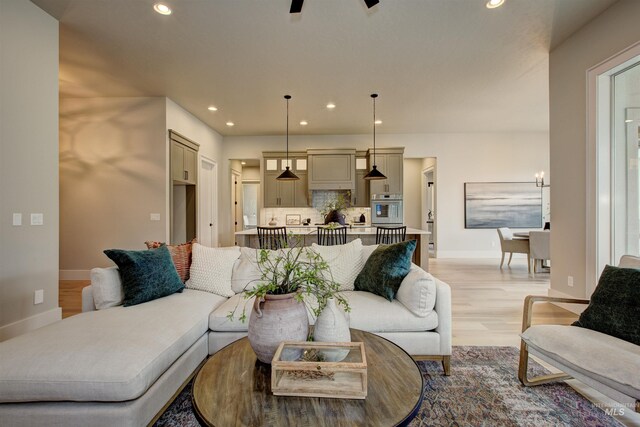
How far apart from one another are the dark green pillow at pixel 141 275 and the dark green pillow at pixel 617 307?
2826 millimetres

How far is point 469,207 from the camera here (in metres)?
7.12

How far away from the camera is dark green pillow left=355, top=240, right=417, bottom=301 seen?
2211 millimetres

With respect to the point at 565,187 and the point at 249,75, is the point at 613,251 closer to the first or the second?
the point at 565,187

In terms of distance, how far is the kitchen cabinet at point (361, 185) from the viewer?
6.93 m

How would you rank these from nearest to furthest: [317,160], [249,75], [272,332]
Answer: [272,332]
[249,75]
[317,160]

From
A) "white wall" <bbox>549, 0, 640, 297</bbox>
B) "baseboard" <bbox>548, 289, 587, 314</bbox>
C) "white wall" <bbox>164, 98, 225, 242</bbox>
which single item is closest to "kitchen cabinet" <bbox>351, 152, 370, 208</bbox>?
"white wall" <bbox>164, 98, 225, 242</bbox>

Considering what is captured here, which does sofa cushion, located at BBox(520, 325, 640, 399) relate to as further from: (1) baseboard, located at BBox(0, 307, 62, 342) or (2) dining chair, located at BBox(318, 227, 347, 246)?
(1) baseboard, located at BBox(0, 307, 62, 342)

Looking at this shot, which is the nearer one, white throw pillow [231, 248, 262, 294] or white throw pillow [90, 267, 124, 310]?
white throw pillow [90, 267, 124, 310]

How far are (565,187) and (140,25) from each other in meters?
4.97

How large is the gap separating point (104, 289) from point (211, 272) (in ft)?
2.46

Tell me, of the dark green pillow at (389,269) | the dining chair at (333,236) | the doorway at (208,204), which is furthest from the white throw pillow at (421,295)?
the doorway at (208,204)

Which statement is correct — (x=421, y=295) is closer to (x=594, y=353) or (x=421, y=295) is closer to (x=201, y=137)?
(x=594, y=353)

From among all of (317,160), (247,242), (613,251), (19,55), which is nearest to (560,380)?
(613,251)

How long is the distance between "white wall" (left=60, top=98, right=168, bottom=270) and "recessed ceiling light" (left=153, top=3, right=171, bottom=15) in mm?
2269
